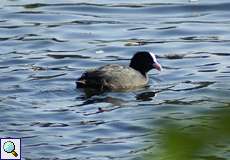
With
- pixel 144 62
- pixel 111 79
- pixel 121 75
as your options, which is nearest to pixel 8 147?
pixel 111 79

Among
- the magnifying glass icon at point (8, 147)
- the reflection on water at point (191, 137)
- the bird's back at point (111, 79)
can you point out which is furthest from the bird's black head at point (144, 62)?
the reflection on water at point (191, 137)

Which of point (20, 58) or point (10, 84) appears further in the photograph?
point (20, 58)

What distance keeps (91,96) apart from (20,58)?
281 cm

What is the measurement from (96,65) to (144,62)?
1.19 meters

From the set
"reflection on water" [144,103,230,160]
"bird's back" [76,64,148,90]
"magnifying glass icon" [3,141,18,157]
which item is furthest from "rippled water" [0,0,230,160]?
"reflection on water" [144,103,230,160]

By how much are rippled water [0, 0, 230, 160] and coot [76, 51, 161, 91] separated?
171 mm

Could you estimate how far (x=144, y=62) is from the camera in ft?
45.1

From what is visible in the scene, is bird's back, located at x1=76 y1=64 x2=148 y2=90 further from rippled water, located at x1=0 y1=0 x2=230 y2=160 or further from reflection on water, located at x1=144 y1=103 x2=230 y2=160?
reflection on water, located at x1=144 y1=103 x2=230 y2=160

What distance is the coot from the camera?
40.9 ft

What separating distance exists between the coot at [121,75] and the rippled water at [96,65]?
17cm

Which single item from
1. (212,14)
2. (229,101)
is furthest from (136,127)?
(212,14)

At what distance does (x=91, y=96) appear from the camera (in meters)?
12.3

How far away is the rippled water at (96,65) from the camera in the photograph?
959 cm

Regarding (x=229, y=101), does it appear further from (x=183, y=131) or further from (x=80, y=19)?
(x=80, y=19)
